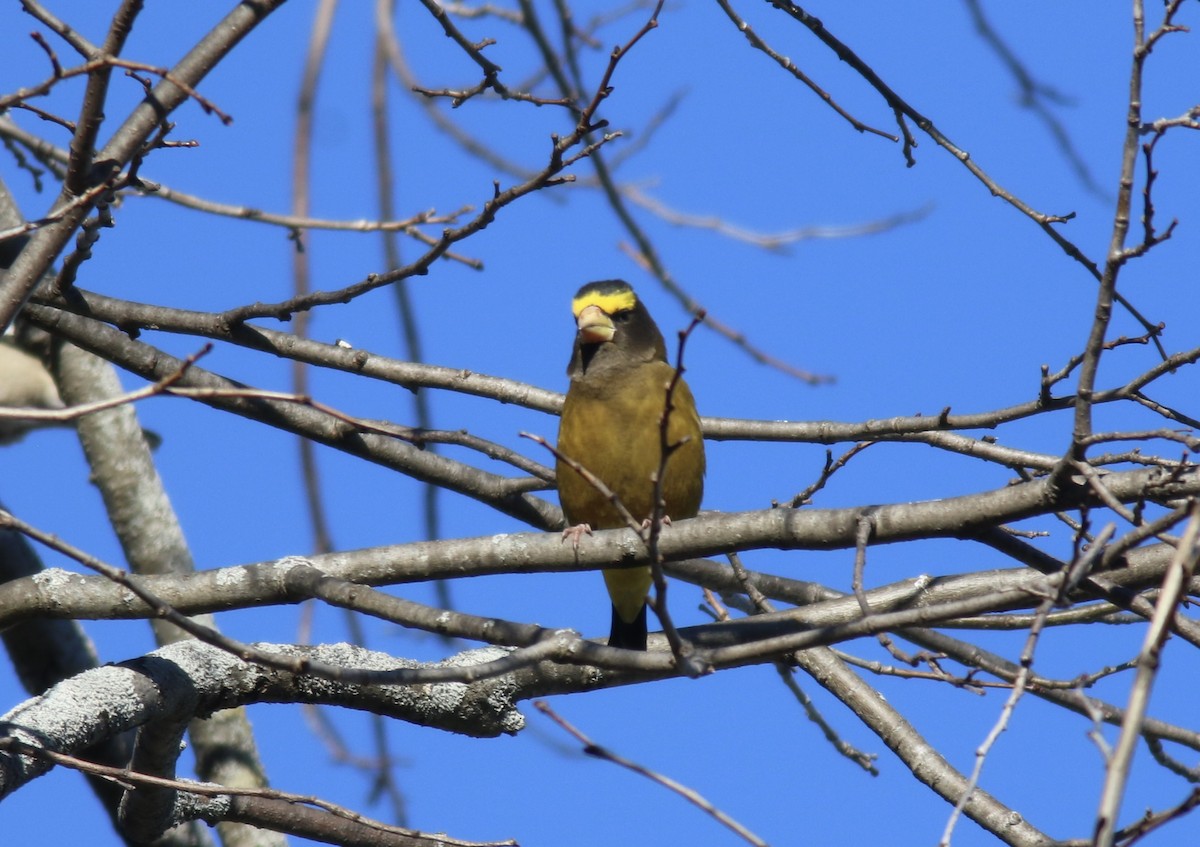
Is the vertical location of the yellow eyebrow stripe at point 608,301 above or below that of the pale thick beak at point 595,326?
above

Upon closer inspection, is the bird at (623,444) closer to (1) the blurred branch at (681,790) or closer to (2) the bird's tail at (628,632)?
(2) the bird's tail at (628,632)

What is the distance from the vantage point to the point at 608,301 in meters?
5.39

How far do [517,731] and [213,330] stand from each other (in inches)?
61.8

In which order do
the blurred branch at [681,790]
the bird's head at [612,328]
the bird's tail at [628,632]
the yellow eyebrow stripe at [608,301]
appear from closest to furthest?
the blurred branch at [681,790] < the bird's tail at [628,632] < the bird's head at [612,328] < the yellow eyebrow stripe at [608,301]

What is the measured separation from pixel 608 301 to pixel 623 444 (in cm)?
79

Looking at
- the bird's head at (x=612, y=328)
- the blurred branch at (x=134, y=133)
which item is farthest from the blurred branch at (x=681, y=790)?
the bird's head at (x=612, y=328)

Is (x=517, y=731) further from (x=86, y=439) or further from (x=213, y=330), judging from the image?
(x=86, y=439)

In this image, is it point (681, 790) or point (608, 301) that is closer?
point (681, 790)

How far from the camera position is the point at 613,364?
5.03m

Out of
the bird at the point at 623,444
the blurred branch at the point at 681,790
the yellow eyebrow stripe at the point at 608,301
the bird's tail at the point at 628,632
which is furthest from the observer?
the yellow eyebrow stripe at the point at 608,301

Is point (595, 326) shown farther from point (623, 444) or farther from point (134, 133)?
point (134, 133)

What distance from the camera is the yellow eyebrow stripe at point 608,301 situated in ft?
17.6

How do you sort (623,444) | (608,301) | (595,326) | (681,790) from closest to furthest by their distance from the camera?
(681,790)
(623,444)
(595,326)
(608,301)

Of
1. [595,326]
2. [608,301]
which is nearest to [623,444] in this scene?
[595,326]
